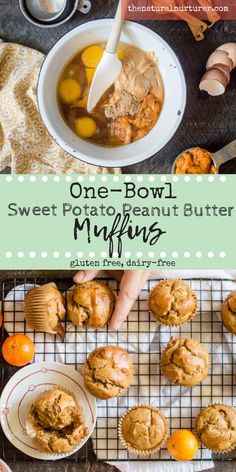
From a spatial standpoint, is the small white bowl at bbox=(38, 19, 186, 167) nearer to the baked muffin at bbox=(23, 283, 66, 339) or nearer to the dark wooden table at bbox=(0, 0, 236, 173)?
the dark wooden table at bbox=(0, 0, 236, 173)

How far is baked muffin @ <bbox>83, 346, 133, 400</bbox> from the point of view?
5.56 ft

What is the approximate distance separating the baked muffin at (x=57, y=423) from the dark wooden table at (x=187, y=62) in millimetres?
417

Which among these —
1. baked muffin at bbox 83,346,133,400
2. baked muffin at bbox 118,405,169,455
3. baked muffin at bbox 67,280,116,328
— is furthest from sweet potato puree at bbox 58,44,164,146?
baked muffin at bbox 118,405,169,455

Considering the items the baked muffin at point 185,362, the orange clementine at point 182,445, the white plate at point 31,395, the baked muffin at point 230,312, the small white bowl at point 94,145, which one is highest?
the small white bowl at point 94,145

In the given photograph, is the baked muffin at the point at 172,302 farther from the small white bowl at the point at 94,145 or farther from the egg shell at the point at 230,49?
the egg shell at the point at 230,49

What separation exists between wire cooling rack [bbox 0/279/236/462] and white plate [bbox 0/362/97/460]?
0.02 meters

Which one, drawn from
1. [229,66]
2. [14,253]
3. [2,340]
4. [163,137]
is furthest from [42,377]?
[229,66]

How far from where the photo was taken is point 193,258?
5.50ft

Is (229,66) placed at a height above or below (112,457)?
above

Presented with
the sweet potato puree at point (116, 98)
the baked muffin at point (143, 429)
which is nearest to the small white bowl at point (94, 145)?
the sweet potato puree at point (116, 98)

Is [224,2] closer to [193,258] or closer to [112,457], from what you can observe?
[193,258]

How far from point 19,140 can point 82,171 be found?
0.12 m

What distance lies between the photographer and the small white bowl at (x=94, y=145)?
1.65 m

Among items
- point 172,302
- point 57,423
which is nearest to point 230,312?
point 172,302
